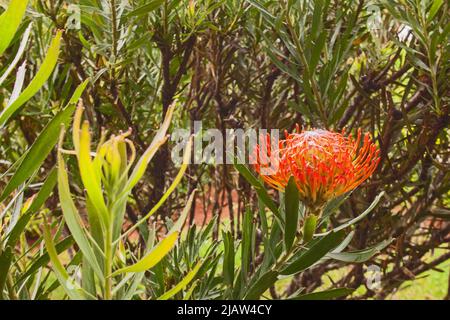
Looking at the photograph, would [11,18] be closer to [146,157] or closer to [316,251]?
[146,157]

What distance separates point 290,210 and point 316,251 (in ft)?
0.17

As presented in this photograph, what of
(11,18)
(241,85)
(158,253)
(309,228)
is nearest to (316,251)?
(309,228)

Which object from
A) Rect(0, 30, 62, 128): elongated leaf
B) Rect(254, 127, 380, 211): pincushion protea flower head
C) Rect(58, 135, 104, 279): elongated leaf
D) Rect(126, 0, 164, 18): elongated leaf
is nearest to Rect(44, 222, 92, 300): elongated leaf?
Rect(58, 135, 104, 279): elongated leaf

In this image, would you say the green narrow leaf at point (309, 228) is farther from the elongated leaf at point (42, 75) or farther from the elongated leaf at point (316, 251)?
the elongated leaf at point (42, 75)

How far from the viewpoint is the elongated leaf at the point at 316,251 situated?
53 centimetres

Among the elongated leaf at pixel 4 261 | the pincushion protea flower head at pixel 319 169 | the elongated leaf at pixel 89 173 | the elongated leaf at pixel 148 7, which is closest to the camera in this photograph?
the elongated leaf at pixel 89 173

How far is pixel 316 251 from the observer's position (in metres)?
0.54

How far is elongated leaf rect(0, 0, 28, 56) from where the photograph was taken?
0.44 metres

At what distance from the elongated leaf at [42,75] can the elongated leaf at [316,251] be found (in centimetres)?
28

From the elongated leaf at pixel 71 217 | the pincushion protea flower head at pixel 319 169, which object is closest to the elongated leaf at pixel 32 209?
the elongated leaf at pixel 71 217

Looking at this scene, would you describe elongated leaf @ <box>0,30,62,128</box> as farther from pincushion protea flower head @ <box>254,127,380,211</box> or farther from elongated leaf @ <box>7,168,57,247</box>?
pincushion protea flower head @ <box>254,127,380,211</box>
